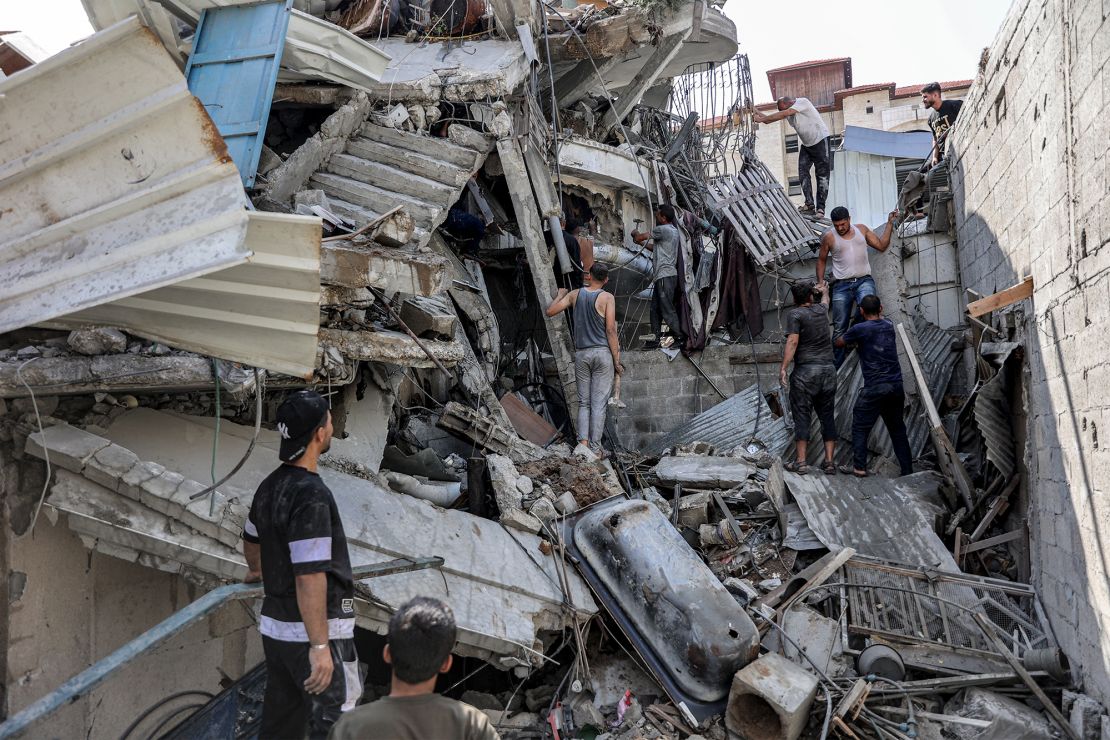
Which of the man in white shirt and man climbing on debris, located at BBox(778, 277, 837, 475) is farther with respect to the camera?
the man in white shirt

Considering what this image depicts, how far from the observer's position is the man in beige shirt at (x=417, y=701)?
223 cm

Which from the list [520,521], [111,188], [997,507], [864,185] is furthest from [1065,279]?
[864,185]

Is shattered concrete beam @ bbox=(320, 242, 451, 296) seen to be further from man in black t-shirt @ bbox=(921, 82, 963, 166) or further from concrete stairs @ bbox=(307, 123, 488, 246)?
man in black t-shirt @ bbox=(921, 82, 963, 166)

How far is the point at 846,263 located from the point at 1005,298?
3.26m

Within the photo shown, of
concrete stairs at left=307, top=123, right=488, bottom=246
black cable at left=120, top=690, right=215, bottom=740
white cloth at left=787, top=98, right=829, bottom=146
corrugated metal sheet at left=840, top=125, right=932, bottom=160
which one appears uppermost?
corrugated metal sheet at left=840, top=125, right=932, bottom=160

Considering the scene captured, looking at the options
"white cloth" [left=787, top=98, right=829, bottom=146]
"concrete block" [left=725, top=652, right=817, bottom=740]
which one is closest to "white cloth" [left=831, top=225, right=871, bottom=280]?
"white cloth" [left=787, top=98, right=829, bottom=146]

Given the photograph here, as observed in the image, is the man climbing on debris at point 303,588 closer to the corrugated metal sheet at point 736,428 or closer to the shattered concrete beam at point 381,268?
the shattered concrete beam at point 381,268

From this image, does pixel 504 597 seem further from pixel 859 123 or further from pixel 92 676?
pixel 859 123

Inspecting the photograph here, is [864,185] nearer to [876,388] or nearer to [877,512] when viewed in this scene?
[876,388]

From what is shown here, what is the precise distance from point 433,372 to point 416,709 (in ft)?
18.7

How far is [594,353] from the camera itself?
8.00 metres

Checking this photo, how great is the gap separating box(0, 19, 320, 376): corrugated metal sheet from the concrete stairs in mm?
3461

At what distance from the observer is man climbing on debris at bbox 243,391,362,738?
3090 mm

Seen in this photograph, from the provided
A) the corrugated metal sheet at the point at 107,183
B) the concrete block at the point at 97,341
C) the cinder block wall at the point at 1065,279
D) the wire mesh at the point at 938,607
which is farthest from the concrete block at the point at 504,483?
the cinder block wall at the point at 1065,279
